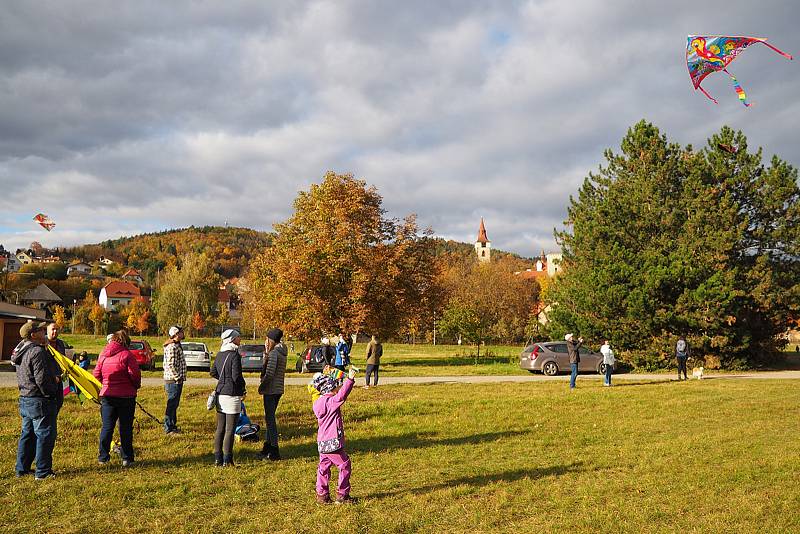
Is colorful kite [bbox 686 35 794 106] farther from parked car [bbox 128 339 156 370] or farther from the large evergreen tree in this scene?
parked car [bbox 128 339 156 370]

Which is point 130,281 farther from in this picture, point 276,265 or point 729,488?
point 729,488

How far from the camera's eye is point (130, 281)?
387 feet

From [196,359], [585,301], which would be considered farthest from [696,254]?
[196,359]

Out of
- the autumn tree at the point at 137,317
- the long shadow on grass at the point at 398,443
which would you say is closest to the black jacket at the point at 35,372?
the long shadow on grass at the point at 398,443

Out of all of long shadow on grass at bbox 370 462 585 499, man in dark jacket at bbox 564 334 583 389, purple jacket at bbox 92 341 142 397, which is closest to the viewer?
long shadow on grass at bbox 370 462 585 499

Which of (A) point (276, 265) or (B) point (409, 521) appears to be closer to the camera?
(B) point (409, 521)

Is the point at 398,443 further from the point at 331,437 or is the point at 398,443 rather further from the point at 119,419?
the point at 119,419

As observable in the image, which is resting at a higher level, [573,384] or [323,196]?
[323,196]

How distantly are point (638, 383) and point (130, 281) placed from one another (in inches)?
4538

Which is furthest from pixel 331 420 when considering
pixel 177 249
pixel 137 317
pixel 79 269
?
pixel 177 249

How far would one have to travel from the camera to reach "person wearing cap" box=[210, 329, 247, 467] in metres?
8.00

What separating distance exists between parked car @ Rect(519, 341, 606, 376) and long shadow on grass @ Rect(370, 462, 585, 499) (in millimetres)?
16963

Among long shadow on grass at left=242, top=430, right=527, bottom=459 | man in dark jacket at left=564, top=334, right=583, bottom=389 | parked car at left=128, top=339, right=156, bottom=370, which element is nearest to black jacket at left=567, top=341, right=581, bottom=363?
man in dark jacket at left=564, top=334, right=583, bottom=389

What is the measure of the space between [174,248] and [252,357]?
136410 mm
